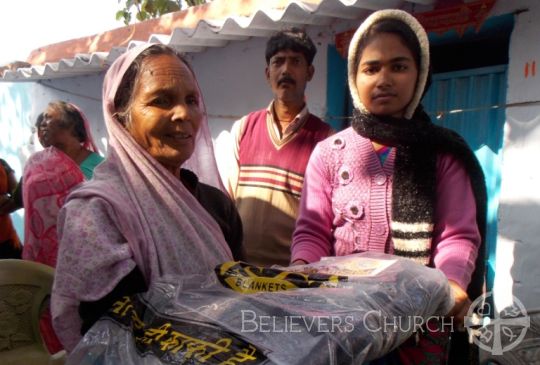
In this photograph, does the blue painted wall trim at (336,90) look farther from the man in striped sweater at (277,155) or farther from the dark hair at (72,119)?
the dark hair at (72,119)

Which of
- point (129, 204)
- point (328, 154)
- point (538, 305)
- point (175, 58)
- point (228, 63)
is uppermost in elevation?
point (228, 63)

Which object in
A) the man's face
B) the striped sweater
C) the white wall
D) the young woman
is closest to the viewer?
the young woman

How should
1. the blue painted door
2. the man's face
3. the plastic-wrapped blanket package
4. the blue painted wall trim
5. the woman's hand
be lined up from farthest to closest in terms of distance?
the blue painted wall trim
the blue painted door
the man's face
the woman's hand
the plastic-wrapped blanket package

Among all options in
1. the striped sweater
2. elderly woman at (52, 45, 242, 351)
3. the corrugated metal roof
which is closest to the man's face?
the striped sweater

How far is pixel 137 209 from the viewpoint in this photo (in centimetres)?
133

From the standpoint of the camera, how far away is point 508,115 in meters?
2.79

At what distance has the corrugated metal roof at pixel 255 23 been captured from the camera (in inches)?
119

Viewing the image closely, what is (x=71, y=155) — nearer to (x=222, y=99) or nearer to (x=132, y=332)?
(x=222, y=99)

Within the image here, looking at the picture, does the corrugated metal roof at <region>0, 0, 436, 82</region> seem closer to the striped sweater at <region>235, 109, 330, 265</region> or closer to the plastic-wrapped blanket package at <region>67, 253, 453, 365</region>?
the striped sweater at <region>235, 109, 330, 265</region>

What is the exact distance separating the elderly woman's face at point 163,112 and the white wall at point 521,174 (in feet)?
6.78

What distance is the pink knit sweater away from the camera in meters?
1.42

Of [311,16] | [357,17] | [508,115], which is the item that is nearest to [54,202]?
[311,16]

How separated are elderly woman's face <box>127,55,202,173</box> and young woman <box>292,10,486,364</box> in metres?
0.49

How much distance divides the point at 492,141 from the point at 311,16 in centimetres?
145
